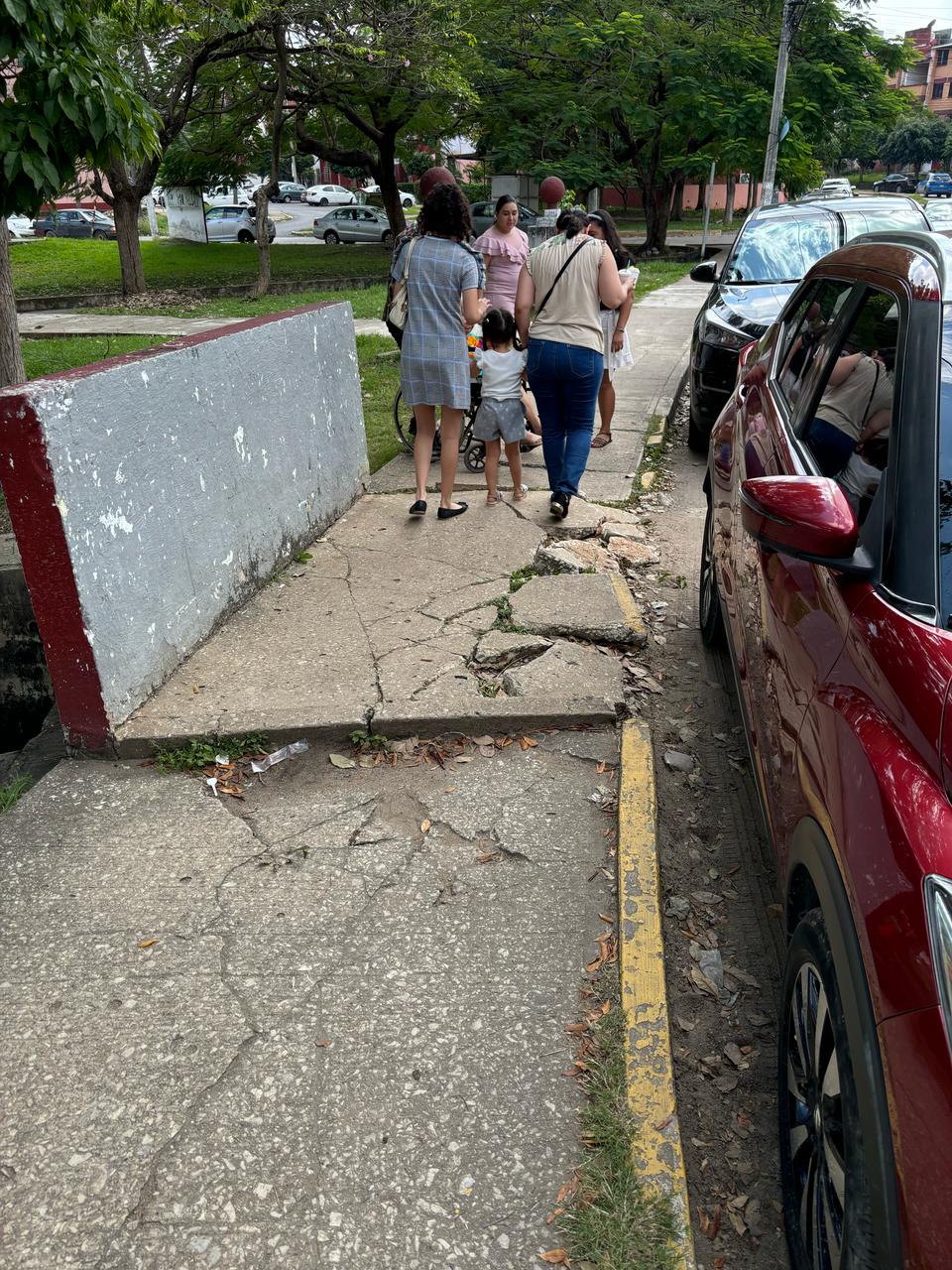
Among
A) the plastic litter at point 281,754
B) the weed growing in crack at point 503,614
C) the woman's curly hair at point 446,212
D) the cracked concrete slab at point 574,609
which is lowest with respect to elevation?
the plastic litter at point 281,754

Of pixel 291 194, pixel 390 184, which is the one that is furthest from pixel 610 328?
pixel 291 194

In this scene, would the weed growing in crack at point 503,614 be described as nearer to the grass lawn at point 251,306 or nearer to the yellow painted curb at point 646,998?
the yellow painted curb at point 646,998

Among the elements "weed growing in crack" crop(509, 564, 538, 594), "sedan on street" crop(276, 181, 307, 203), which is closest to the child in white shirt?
"weed growing in crack" crop(509, 564, 538, 594)

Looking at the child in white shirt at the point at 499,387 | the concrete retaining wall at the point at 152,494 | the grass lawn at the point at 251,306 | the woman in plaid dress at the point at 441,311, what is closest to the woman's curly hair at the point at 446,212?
the woman in plaid dress at the point at 441,311

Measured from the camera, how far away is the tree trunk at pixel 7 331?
7910 mm

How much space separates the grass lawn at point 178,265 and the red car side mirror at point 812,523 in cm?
2352

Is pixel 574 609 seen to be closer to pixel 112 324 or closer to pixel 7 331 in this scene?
pixel 7 331

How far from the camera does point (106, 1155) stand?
2.38 metres

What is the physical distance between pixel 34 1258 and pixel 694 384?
7471mm

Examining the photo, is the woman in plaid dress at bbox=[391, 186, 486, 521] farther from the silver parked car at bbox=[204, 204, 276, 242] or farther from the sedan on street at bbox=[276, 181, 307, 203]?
the sedan on street at bbox=[276, 181, 307, 203]

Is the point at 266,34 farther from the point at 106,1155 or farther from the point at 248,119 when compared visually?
the point at 106,1155

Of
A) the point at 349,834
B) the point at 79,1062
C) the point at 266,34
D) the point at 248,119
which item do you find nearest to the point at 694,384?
the point at 349,834

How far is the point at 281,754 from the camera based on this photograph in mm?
4016

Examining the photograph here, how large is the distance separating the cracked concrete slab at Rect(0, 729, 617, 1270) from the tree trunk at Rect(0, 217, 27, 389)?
5.27m
